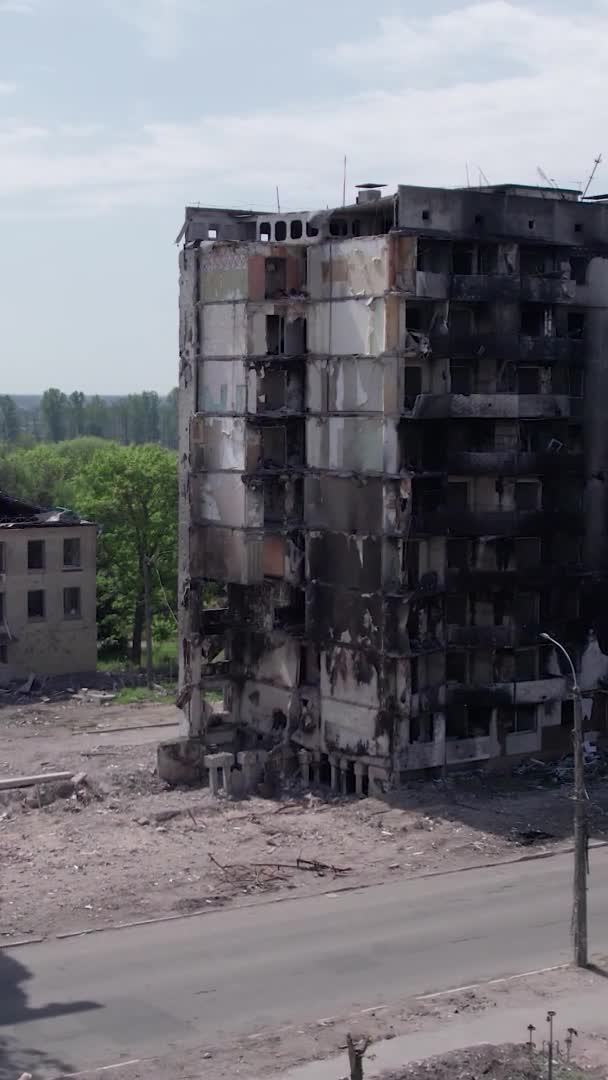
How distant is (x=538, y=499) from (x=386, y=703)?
778cm

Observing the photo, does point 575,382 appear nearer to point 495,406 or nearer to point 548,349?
point 548,349

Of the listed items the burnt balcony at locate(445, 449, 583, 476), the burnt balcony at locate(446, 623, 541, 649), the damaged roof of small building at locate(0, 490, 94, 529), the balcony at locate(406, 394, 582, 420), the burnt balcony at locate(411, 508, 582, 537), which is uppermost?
the balcony at locate(406, 394, 582, 420)

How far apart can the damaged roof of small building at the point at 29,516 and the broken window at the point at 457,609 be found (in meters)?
28.8

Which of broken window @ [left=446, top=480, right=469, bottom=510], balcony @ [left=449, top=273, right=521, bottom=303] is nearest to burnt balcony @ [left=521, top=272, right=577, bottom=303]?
balcony @ [left=449, top=273, right=521, bottom=303]

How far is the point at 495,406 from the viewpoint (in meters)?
45.1

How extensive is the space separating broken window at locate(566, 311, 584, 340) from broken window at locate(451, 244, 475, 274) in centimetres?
369

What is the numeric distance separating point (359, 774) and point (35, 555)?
28.5 metres

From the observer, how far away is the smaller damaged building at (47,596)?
225ft

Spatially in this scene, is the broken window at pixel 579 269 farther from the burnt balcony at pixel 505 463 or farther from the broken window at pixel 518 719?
the broken window at pixel 518 719

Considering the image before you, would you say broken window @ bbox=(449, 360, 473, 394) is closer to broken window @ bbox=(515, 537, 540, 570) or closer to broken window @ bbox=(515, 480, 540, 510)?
broken window @ bbox=(515, 480, 540, 510)

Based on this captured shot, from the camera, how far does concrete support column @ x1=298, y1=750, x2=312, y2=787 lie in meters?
47.2

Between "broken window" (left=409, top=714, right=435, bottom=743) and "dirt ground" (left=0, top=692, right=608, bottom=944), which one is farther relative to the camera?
"broken window" (left=409, top=714, right=435, bottom=743)

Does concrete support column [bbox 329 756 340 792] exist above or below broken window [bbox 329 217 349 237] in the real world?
below

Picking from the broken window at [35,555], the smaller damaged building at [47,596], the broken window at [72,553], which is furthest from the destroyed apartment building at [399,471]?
the broken window at [72,553]
